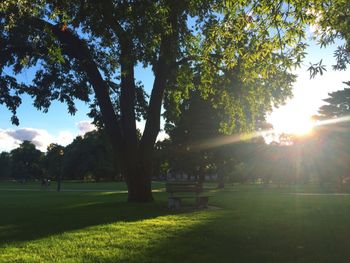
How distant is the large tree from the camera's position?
893cm

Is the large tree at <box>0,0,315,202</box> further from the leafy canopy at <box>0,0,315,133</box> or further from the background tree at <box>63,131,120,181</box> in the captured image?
the background tree at <box>63,131,120,181</box>

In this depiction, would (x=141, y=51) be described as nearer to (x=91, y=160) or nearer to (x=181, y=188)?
(x=181, y=188)

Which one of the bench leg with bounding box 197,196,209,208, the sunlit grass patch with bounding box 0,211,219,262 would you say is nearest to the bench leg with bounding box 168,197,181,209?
the bench leg with bounding box 197,196,209,208

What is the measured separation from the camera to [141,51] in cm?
1027

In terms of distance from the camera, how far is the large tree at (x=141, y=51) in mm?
8930

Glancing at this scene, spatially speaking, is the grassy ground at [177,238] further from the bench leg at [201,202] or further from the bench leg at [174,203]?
the bench leg at [201,202]

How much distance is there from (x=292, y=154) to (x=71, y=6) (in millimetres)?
45334

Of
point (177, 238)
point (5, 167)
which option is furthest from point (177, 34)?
point (5, 167)

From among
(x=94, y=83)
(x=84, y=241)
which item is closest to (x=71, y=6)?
(x=84, y=241)

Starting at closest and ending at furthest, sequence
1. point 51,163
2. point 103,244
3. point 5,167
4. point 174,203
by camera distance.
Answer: point 103,244 → point 174,203 → point 51,163 → point 5,167

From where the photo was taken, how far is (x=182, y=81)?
20.5m

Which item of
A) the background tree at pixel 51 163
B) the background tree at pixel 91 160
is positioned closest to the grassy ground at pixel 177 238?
the background tree at pixel 91 160

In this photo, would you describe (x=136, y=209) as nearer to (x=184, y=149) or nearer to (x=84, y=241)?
(x=84, y=241)

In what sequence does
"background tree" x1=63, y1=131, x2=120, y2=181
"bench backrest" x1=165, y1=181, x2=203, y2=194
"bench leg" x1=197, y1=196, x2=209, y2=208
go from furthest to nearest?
"background tree" x1=63, y1=131, x2=120, y2=181 → "bench backrest" x1=165, y1=181, x2=203, y2=194 → "bench leg" x1=197, y1=196, x2=209, y2=208
